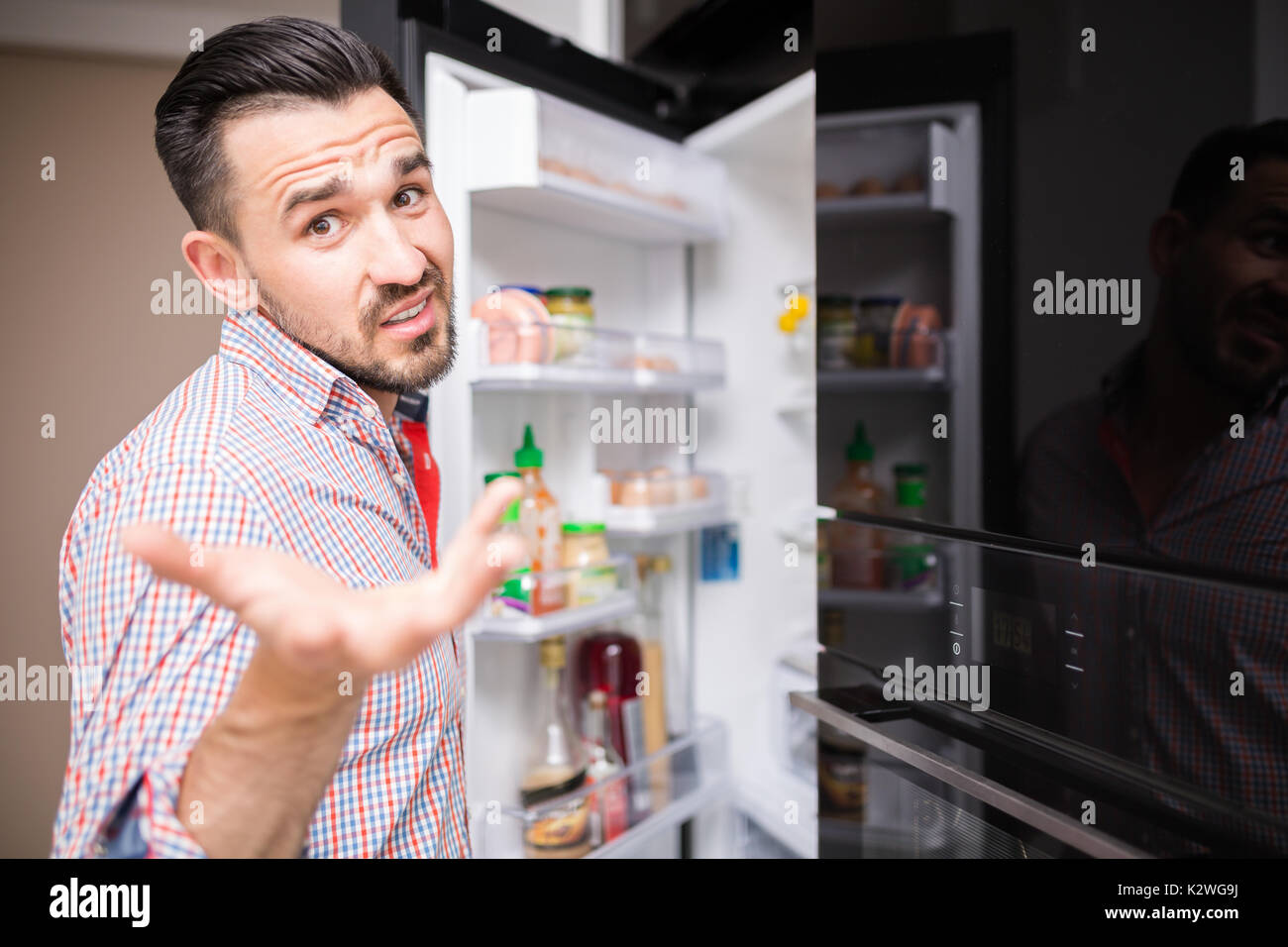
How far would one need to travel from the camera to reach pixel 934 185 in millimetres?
739

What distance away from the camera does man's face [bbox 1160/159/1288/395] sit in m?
0.52

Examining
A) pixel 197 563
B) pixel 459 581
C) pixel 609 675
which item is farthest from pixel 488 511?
pixel 609 675

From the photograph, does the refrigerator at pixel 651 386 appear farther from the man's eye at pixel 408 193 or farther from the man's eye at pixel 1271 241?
the man's eye at pixel 1271 241

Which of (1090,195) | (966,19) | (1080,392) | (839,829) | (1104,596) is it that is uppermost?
(966,19)

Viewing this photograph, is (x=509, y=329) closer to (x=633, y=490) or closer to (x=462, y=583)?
(x=633, y=490)

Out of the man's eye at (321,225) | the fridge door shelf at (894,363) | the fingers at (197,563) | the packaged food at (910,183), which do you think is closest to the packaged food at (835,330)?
the fridge door shelf at (894,363)

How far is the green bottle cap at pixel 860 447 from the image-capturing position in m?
0.80

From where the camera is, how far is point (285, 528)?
0.62m

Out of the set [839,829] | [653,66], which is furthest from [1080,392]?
[653,66]

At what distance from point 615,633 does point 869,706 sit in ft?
2.14

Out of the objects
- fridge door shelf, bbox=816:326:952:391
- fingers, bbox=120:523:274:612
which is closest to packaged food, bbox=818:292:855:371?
fridge door shelf, bbox=816:326:952:391

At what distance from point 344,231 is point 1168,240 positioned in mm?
580

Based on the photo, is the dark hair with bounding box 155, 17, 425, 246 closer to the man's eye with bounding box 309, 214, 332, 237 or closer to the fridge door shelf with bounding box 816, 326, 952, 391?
the man's eye with bounding box 309, 214, 332, 237

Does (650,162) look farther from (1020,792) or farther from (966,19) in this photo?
(1020,792)
